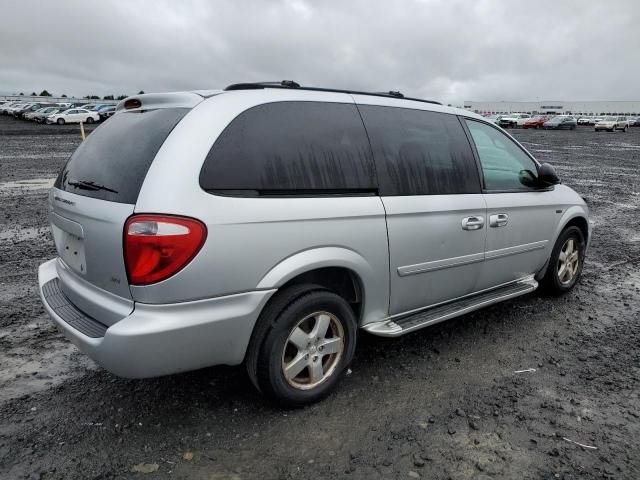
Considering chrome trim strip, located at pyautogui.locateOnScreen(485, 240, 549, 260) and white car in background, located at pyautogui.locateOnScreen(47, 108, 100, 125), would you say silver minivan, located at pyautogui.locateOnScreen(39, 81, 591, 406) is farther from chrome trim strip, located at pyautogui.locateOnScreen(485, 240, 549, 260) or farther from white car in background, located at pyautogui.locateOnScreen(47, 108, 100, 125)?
white car in background, located at pyautogui.locateOnScreen(47, 108, 100, 125)

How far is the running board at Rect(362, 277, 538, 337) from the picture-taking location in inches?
130

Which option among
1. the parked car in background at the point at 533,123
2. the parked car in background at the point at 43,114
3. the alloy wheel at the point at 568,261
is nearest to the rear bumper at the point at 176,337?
the alloy wheel at the point at 568,261

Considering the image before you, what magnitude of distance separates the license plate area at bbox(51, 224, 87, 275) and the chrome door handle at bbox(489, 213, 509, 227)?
2883 mm

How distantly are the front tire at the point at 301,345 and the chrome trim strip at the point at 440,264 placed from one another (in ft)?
1.66

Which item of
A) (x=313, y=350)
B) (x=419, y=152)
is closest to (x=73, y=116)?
(x=419, y=152)

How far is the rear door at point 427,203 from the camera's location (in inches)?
132

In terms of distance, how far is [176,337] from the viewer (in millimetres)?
2518

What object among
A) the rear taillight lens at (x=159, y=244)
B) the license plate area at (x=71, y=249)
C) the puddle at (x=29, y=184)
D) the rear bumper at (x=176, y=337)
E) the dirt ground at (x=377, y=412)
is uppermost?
the rear taillight lens at (x=159, y=244)

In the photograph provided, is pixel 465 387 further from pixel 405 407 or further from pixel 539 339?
pixel 539 339

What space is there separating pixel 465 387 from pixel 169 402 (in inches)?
75.8

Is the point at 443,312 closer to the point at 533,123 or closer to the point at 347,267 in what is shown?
the point at 347,267

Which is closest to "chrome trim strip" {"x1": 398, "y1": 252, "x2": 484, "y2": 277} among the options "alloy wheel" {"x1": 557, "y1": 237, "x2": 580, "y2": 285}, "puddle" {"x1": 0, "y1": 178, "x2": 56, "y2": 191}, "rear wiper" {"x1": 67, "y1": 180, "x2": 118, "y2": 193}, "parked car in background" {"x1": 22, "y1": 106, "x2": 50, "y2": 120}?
"alloy wheel" {"x1": 557, "y1": 237, "x2": 580, "y2": 285}

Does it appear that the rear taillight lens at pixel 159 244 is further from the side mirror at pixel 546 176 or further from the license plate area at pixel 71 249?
the side mirror at pixel 546 176

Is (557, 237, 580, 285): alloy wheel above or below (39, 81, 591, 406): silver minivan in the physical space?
below
